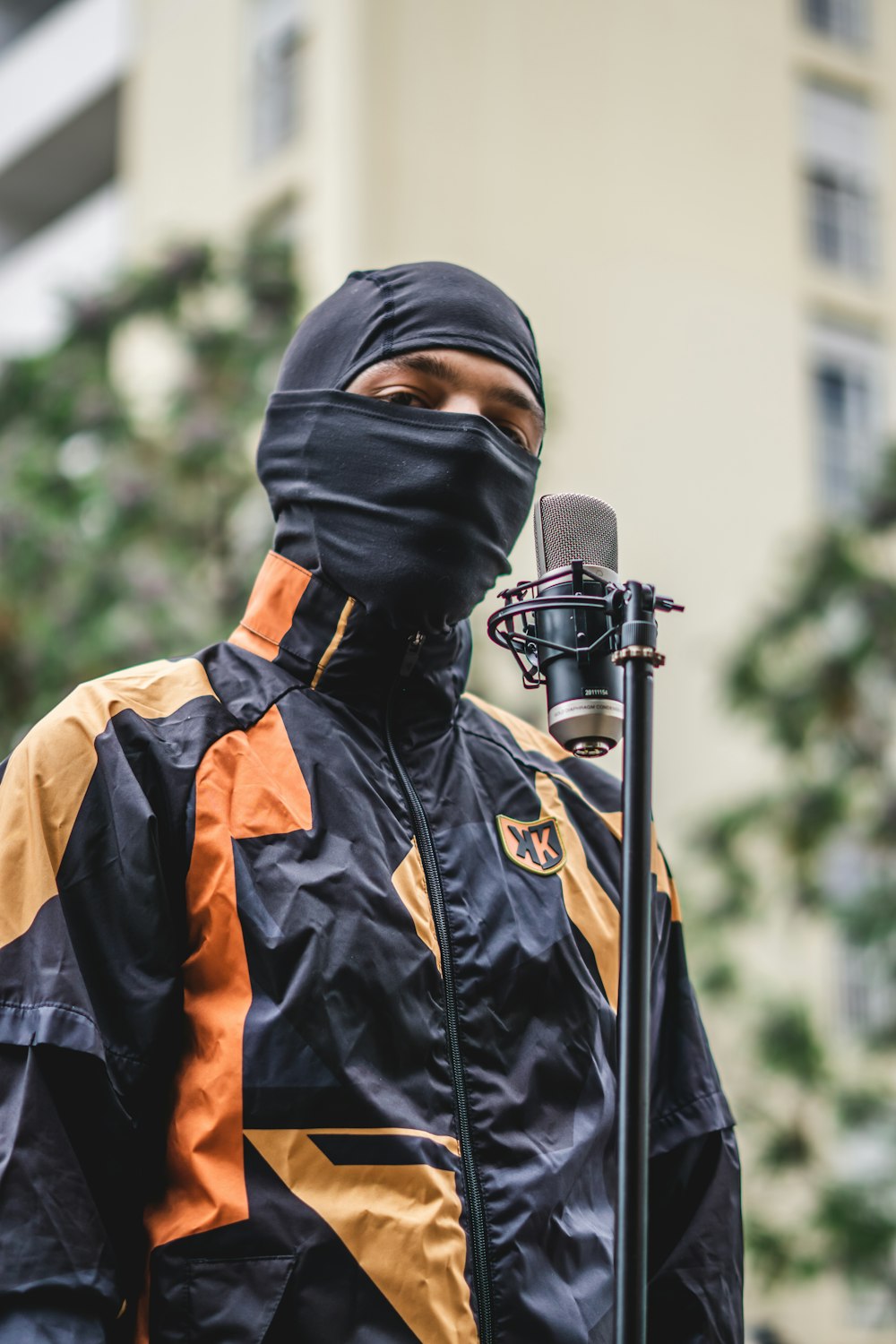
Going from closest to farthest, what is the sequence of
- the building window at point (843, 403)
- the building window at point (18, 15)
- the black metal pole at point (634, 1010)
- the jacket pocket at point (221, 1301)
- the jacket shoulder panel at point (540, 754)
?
the black metal pole at point (634, 1010)
the jacket pocket at point (221, 1301)
the jacket shoulder panel at point (540, 754)
the building window at point (843, 403)
the building window at point (18, 15)

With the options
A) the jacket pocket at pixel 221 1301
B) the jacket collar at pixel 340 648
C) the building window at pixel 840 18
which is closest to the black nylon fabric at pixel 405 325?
the jacket collar at pixel 340 648

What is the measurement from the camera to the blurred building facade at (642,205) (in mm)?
13453

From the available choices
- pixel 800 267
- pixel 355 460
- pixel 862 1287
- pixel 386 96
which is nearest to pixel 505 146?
pixel 386 96

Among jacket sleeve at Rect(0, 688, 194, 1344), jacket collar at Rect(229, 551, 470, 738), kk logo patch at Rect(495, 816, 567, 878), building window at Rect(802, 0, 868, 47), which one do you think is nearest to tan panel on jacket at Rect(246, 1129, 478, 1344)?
jacket sleeve at Rect(0, 688, 194, 1344)

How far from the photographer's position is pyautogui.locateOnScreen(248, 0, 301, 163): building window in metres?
14.2

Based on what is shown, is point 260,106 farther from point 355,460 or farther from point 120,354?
point 355,460

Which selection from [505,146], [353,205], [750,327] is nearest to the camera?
[353,205]

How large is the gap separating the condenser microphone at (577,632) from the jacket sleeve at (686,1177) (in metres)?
0.57

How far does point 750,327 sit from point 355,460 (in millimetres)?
13628

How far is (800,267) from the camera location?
608 inches

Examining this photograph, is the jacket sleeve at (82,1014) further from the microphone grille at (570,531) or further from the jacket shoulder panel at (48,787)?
the microphone grille at (570,531)

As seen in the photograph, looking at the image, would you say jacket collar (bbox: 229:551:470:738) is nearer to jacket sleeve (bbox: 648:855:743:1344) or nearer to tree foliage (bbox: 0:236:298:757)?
jacket sleeve (bbox: 648:855:743:1344)

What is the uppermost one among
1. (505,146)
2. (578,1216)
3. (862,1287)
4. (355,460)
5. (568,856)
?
(505,146)

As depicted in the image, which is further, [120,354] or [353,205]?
[120,354]
